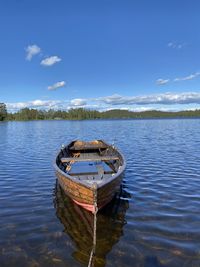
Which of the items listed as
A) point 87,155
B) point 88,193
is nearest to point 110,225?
point 88,193

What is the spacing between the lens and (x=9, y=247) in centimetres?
802

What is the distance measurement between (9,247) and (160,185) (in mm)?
8640

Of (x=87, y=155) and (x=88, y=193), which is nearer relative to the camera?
(x=88, y=193)

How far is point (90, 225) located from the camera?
9.37 meters

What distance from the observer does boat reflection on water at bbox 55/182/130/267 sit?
7.73 m

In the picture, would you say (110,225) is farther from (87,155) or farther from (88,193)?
(87,155)

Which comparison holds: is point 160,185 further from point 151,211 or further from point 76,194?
point 76,194

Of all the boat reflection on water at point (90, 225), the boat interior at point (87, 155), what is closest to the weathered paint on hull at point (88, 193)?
the boat reflection on water at point (90, 225)

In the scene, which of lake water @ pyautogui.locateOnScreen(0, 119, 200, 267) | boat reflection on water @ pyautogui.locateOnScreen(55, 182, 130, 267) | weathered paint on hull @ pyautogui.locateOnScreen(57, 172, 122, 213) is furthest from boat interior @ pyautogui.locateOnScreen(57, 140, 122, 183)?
weathered paint on hull @ pyautogui.locateOnScreen(57, 172, 122, 213)

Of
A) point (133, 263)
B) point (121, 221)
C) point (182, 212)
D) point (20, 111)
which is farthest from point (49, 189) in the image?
point (20, 111)

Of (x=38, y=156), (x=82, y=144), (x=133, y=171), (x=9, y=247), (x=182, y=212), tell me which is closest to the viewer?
(x=9, y=247)

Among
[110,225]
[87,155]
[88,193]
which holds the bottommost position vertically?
[110,225]

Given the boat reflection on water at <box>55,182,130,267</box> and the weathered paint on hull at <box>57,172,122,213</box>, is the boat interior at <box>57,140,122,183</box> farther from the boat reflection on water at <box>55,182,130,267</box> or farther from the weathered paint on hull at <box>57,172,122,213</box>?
the weathered paint on hull at <box>57,172,122,213</box>

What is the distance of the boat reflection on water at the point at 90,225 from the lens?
25.4 feet
